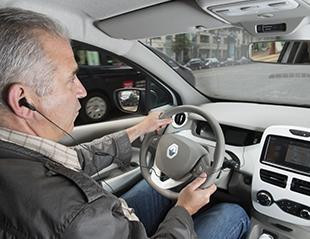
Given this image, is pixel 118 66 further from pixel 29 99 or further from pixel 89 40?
pixel 29 99

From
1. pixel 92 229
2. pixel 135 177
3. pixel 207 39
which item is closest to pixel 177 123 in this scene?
pixel 135 177

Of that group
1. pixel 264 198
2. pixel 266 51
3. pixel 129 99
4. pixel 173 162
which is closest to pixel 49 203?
pixel 173 162

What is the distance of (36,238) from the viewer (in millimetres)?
714

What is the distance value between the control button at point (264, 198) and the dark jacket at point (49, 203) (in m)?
0.84

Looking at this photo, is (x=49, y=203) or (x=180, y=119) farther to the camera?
(x=180, y=119)

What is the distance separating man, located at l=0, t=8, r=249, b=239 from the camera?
72 cm

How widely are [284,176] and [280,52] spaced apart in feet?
1.71

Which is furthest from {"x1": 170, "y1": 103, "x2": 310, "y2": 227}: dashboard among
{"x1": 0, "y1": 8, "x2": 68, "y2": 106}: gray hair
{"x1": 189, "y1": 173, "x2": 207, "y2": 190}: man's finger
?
{"x1": 0, "y1": 8, "x2": 68, "y2": 106}: gray hair

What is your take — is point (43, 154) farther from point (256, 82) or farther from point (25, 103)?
point (256, 82)

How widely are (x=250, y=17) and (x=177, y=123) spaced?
703 millimetres

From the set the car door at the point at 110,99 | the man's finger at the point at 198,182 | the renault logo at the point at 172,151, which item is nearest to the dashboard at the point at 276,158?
the renault logo at the point at 172,151

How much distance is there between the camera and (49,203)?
28.4 inches

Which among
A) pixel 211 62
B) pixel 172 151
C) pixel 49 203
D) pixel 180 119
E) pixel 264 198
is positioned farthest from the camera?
pixel 211 62

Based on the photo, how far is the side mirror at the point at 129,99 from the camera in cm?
233
